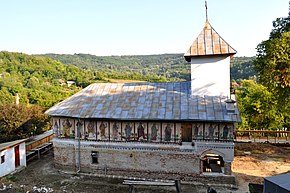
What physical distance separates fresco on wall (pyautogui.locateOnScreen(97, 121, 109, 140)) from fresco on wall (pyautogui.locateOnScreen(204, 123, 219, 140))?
5725mm

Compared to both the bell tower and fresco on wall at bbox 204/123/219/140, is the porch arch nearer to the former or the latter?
fresco on wall at bbox 204/123/219/140

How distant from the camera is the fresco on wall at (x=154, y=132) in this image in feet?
46.0

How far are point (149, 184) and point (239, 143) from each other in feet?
37.5

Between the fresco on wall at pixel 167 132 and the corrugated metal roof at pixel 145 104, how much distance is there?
601mm

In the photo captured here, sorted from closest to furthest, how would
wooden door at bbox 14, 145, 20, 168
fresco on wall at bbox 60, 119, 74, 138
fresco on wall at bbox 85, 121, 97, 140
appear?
fresco on wall at bbox 85, 121, 97, 140, fresco on wall at bbox 60, 119, 74, 138, wooden door at bbox 14, 145, 20, 168

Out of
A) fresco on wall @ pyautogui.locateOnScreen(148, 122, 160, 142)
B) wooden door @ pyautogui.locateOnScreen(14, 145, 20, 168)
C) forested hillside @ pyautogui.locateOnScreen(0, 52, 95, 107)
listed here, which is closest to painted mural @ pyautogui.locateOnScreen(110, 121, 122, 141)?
fresco on wall @ pyautogui.locateOnScreen(148, 122, 160, 142)

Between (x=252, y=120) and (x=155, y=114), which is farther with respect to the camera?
(x=252, y=120)

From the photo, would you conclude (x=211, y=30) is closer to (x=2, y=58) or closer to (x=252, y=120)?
(x=252, y=120)

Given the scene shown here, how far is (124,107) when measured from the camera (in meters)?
14.7

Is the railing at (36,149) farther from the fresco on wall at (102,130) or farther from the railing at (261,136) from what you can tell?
the railing at (261,136)

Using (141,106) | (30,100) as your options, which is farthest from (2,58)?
(141,106)

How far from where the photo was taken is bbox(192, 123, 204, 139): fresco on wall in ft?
44.4

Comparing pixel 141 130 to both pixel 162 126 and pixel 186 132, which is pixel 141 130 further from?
pixel 186 132

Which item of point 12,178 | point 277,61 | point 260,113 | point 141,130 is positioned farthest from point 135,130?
point 260,113
